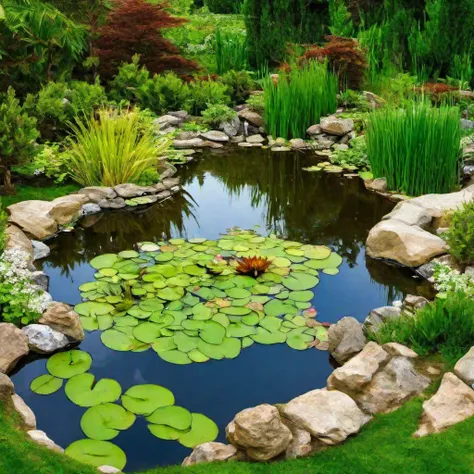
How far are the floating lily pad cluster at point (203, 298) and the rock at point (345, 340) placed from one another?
0.16 meters

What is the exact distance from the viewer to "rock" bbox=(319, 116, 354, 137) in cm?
976

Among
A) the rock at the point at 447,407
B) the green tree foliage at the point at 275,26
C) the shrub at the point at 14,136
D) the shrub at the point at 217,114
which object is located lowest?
the rock at the point at 447,407

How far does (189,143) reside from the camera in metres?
9.98

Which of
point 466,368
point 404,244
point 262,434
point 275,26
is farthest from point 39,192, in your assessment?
point 275,26

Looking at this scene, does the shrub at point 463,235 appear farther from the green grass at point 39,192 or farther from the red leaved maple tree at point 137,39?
the red leaved maple tree at point 137,39

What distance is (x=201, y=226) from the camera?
6660mm

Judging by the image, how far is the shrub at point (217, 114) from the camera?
34.5 ft

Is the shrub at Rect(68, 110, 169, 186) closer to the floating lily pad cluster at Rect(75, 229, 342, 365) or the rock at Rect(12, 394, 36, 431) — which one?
the floating lily pad cluster at Rect(75, 229, 342, 365)

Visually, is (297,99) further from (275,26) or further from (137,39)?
(275,26)

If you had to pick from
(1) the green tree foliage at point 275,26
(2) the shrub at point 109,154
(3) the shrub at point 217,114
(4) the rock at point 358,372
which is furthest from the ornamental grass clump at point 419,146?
(1) the green tree foliage at point 275,26

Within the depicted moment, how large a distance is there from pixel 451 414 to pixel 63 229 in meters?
4.52

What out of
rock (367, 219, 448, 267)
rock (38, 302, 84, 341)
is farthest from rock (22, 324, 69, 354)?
rock (367, 219, 448, 267)

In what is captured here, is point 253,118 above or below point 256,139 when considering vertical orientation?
above

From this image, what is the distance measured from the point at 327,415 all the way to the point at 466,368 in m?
0.86
